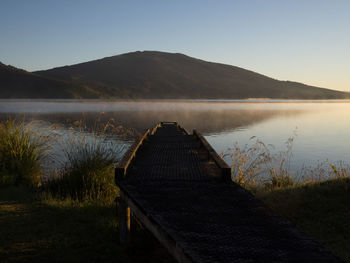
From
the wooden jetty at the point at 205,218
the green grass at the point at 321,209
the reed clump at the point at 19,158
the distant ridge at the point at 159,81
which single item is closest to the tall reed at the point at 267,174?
the green grass at the point at 321,209

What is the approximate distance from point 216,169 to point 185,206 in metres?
2.12

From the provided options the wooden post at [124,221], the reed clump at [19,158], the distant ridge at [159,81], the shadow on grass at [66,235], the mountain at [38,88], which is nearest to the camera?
the shadow on grass at [66,235]

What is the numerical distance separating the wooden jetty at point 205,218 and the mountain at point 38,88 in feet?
411

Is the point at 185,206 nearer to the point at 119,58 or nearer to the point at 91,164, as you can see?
the point at 91,164

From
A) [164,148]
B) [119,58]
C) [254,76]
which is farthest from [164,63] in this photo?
[164,148]

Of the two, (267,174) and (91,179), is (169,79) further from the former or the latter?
(91,179)

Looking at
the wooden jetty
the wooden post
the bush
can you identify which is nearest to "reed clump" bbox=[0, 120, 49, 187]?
the bush

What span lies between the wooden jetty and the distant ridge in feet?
412

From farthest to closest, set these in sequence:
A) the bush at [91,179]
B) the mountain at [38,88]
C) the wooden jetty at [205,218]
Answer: the mountain at [38,88]
the bush at [91,179]
the wooden jetty at [205,218]

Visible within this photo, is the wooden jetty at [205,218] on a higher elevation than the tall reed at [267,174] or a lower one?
higher

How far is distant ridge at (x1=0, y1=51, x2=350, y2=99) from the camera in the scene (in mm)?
134000

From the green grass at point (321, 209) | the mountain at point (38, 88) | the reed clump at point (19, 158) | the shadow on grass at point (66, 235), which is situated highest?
the mountain at point (38, 88)

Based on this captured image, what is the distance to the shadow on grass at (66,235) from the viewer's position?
427 centimetres

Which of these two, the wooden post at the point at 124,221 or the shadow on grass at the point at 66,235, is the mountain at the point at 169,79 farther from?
the wooden post at the point at 124,221
